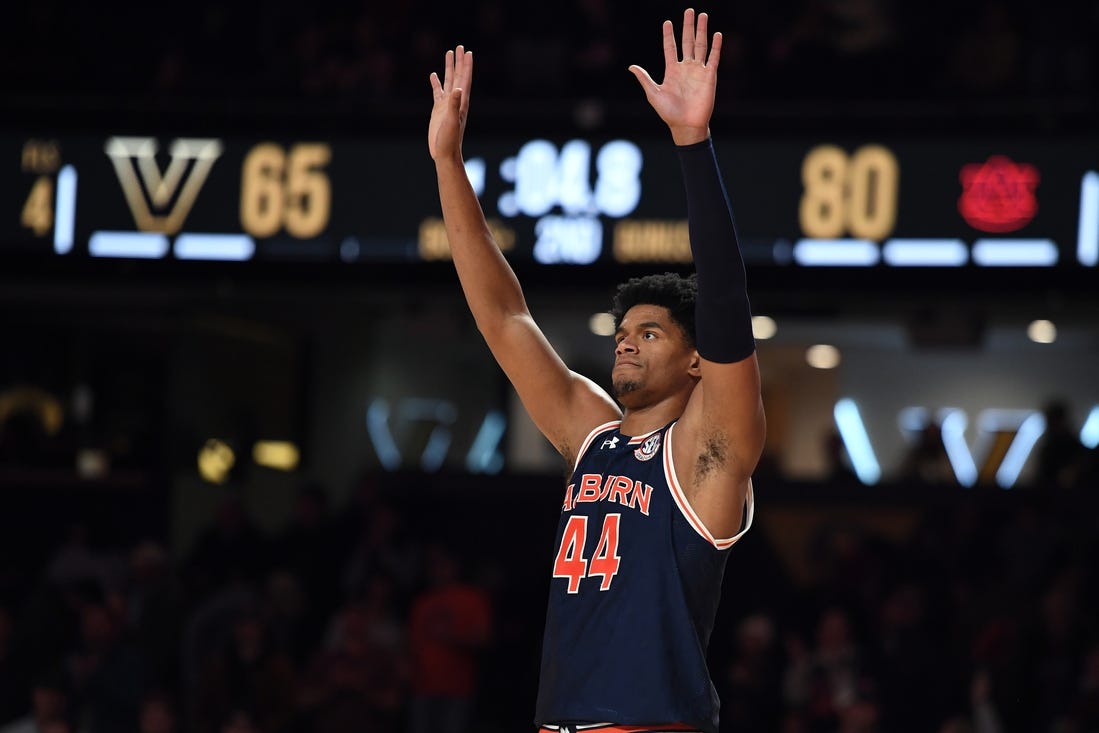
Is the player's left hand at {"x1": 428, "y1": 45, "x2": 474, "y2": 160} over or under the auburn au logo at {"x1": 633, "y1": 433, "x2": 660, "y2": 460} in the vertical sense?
over

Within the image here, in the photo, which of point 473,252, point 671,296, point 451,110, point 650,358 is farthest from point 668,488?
point 451,110

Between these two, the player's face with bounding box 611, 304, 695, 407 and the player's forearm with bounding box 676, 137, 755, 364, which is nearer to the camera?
the player's forearm with bounding box 676, 137, 755, 364

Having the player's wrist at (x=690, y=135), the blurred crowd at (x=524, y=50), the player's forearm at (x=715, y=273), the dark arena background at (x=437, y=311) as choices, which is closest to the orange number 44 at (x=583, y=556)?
the player's forearm at (x=715, y=273)

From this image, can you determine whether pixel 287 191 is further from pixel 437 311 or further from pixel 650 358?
pixel 650 358

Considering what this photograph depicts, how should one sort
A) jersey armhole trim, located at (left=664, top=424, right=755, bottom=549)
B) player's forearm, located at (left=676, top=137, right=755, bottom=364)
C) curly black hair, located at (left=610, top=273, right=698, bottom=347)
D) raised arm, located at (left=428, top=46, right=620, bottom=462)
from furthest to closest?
raised arm, located at (left=428, top=46, right=620, bottom=462)
curly black hair, located at (left=610, top=273, right=698, bottom=347)
jersey armhole trim, located at (left=664, top=424, right=755, bottom=549)
player's forearm, located at (left=676, top=137, right=755, bottom=364)

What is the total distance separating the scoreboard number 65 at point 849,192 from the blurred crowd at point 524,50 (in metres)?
0.40

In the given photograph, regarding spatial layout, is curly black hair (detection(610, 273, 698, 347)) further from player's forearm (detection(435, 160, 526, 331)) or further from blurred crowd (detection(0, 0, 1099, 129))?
blurred crowd (detection(0, 0, 1099, 129))

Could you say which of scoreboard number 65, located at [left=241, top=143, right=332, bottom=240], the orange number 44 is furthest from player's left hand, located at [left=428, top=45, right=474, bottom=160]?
scoreboard number 65, located at [left=241, top=143, right=332, bottom=240]

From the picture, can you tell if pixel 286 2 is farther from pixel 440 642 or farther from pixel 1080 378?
pixel 1080 378

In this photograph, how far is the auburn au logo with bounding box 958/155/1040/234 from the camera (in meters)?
8.56

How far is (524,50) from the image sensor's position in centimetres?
1053

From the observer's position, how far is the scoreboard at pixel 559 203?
859 centimetres

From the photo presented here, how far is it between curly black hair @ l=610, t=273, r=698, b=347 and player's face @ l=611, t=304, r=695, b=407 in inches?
0.6

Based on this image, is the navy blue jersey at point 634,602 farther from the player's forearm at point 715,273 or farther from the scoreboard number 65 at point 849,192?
the scoreboard number 65 at point 849,192
